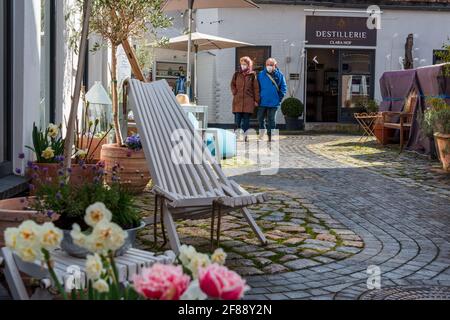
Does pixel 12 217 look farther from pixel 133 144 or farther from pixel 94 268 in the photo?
pixel 133 144

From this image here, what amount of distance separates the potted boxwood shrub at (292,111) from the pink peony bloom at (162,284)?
18.6 metres

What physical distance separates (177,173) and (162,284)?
2.91 m

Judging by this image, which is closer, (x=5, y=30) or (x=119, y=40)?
(x=5, y=30)

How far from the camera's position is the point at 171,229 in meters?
3.95

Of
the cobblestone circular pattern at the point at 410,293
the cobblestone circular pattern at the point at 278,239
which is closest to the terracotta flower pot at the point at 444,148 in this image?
the cobblestone circular pattern at the point at 278,239

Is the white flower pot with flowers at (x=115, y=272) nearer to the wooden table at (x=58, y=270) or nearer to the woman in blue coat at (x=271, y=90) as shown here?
the wooden table at (x=58, y=270)

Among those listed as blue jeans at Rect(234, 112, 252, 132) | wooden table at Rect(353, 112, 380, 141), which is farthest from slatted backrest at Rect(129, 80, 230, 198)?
wooden table at Rect(353, 112, 380, 141)

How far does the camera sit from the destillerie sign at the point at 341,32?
2122 cm

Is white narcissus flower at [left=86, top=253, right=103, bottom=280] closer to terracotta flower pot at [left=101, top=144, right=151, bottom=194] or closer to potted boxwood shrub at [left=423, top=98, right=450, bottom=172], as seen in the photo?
terracotta flower pot at [left=101, top=144, right=151, bottom=194]
